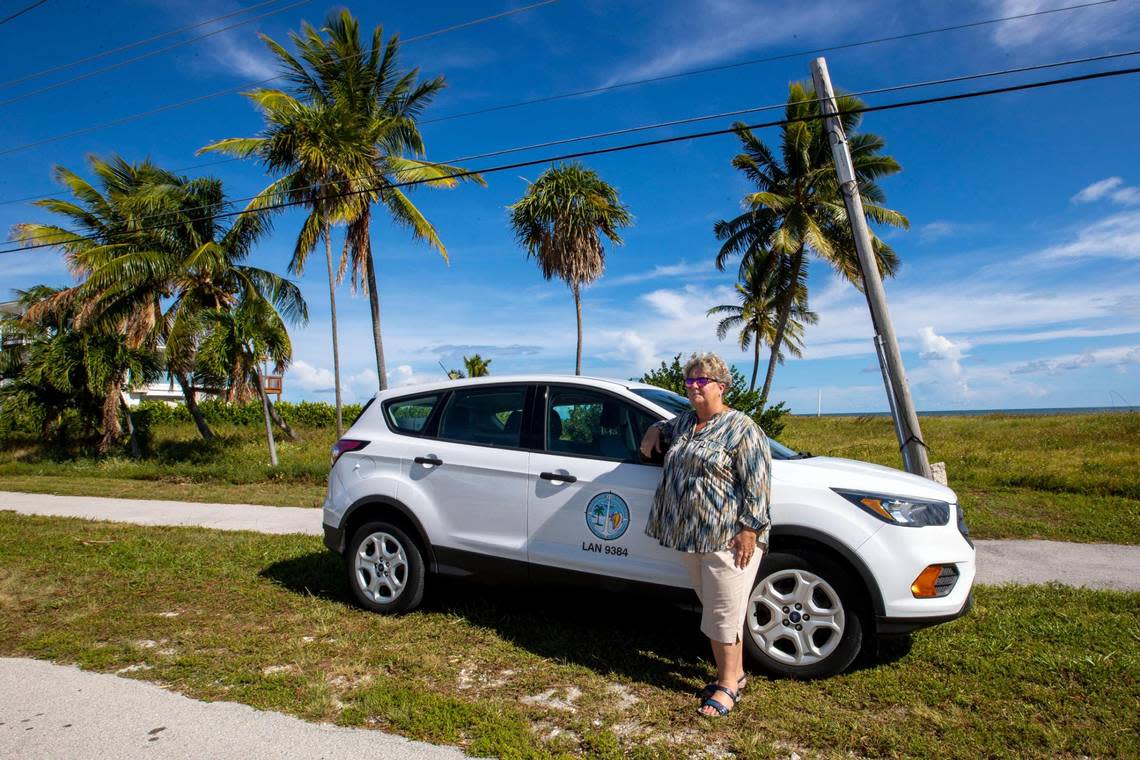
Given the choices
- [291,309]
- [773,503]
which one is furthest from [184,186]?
[773,503]

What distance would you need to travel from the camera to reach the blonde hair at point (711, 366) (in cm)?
394

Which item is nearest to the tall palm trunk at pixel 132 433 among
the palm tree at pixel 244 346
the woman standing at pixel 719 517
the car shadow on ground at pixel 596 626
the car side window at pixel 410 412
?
the palm tree at pixel 244 346

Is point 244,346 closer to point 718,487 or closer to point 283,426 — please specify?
point 283,426

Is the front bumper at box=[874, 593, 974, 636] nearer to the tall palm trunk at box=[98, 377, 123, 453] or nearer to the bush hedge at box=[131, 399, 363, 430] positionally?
the tall palm trunk at box=[98, 377, 123, 453]

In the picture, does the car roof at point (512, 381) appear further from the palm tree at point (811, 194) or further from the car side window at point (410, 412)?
the palm tree at point (811, 194)

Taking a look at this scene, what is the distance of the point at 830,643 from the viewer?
13.0ft

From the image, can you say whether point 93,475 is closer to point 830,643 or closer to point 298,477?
point 298,477

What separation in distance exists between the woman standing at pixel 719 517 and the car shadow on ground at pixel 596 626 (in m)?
0.43

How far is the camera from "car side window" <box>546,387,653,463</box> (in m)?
4.60

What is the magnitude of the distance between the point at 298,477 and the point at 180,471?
11.4 feet

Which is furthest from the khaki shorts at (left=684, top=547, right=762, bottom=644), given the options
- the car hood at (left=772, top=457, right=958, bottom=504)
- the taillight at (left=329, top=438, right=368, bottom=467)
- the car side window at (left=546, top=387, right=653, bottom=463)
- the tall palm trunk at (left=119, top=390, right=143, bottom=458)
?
the tall palm trunk at (left=119, top=390, right=143, bottom=458)

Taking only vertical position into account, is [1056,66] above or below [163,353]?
above

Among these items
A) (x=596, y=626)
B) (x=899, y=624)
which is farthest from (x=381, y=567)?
(x=899, y=624)

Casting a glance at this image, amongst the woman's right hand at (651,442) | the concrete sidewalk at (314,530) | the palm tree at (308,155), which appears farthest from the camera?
the palm tree at (308,155)
